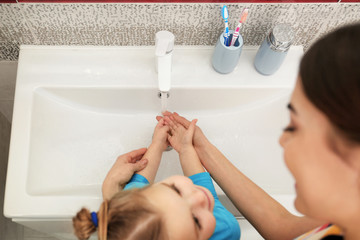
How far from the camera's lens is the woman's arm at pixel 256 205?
0.64 metres

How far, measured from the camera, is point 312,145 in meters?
0.35

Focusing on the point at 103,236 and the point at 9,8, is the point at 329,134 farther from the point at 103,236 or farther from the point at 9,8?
the point at 9,8

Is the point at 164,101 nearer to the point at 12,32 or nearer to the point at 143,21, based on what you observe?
the point at 143,21

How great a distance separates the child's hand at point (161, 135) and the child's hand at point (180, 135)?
16mm

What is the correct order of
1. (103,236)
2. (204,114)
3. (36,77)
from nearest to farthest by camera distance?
(103,236), (36,77), (204,114)

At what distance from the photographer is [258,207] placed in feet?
2.22

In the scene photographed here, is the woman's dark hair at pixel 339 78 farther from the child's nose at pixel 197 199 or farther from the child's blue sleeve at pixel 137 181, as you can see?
the child's blue sleeve at pixel 137 181

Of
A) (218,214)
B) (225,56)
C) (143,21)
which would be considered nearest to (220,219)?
(218,214)

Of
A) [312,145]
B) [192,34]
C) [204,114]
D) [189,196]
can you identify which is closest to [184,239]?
[189,196]

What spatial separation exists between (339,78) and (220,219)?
49cm

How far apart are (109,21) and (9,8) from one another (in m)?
0.24

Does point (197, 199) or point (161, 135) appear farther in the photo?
point (161, 135)

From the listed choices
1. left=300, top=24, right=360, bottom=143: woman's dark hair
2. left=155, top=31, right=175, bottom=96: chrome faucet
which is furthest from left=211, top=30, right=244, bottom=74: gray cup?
left=300, top=24, right=360, bottom=143: woman's dark hair

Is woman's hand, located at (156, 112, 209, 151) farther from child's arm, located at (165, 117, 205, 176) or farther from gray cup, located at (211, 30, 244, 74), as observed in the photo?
gray cup, located at (211, 30, 244, 74)
